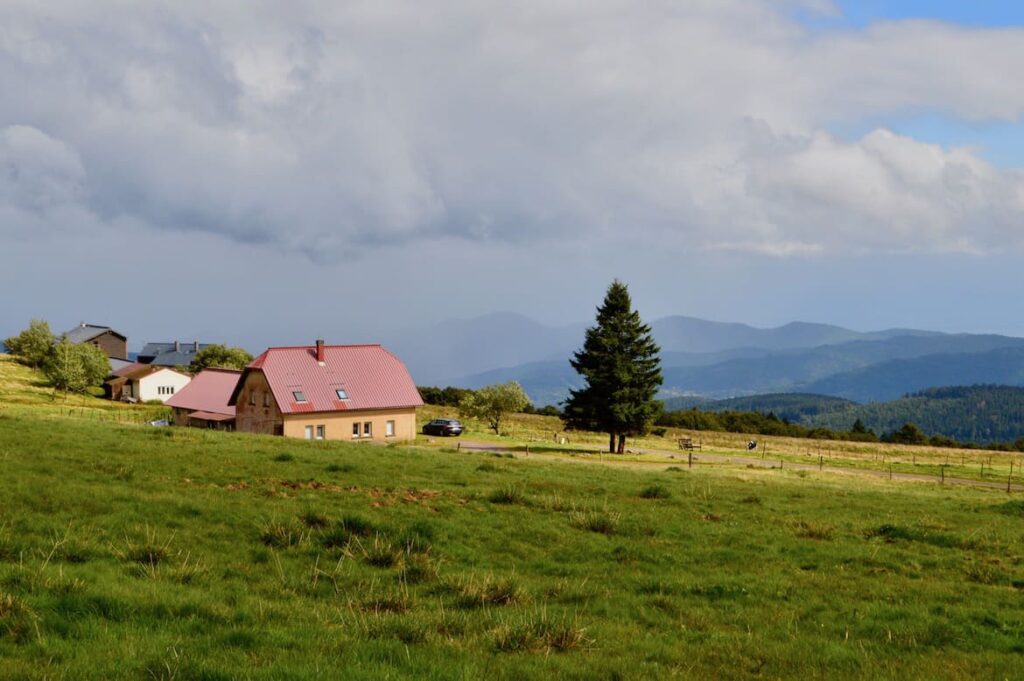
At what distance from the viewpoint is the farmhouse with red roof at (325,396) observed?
65750 mm

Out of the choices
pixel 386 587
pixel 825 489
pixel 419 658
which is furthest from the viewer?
pixel 825 489

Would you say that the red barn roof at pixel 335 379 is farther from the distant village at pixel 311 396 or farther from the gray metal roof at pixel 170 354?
the gray metal roof at pixel 170 354

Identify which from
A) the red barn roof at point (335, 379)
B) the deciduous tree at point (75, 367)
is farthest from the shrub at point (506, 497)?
the deciduous tree at point (75, 367)

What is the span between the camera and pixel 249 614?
9.51m

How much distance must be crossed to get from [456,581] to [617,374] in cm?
5774

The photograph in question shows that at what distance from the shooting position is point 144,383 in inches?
4668

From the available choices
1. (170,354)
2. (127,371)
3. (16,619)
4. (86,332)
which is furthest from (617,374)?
(86,332)

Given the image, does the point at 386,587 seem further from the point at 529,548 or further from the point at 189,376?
the point at 189,376

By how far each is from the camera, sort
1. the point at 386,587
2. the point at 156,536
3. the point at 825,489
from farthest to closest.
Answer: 1. the point at 825,489
2. the point at 156,536
3. the point at 386,587

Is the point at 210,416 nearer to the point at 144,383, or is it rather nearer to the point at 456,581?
the point at 144,383

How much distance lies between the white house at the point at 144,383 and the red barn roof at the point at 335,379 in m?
57.6

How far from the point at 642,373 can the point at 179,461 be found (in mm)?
52678

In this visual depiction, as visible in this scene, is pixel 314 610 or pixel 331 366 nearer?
pixel 314 610

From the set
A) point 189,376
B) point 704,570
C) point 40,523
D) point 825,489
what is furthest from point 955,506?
point 189,376
